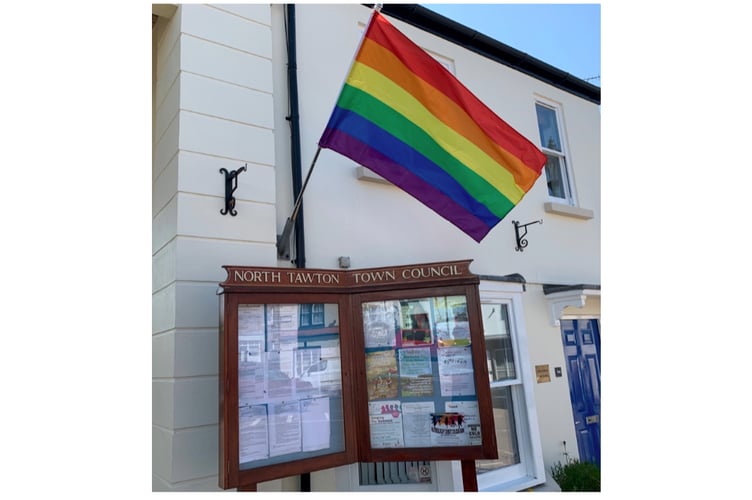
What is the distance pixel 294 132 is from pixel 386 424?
2168 millimetres

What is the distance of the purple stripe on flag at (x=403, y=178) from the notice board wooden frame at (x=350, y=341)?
10.9 inches

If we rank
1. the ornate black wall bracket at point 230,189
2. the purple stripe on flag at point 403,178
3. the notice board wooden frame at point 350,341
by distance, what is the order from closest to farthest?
1. the notice board wooden frame at point 350,341
2. the purple stripe on flag at point 403,178
3. the ornate black wall bracket at point 230,189

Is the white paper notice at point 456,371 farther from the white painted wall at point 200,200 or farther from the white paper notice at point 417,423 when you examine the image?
the white painted wall at point 200,200

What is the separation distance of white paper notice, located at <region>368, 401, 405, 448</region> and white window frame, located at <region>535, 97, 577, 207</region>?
12.3 ft

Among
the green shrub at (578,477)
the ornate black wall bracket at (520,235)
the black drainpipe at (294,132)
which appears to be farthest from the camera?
the ornate black wall bracket at (520,235)

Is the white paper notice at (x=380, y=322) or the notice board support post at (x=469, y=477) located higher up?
the white paper notice at (x=380, y=322)

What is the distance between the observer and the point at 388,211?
3938mm

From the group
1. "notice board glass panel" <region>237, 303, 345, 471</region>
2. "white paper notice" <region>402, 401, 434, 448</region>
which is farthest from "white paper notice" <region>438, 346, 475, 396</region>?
"notice board glass panel" <region>237, 303, 345, 471</region>

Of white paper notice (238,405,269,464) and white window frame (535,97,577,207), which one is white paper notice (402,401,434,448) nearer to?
white paper notice (238,405,269,464)

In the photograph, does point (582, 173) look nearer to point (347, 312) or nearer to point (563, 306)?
point (563, 306)

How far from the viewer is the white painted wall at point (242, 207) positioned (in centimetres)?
266

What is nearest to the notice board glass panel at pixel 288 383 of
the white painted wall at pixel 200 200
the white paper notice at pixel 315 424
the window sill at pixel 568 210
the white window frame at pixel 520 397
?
the white paper notice at pixel 315 424

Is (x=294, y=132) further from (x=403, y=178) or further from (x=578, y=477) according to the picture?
(x=578, y=477)

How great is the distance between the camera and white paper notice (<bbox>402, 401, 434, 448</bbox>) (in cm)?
282
